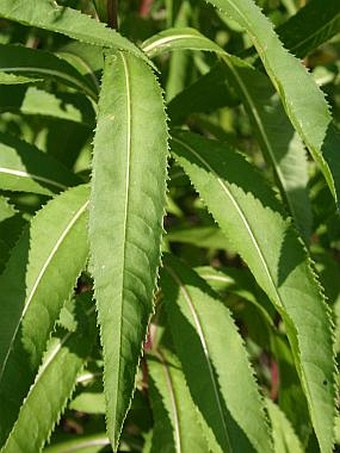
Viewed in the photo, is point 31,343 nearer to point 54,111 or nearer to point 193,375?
point 193,375

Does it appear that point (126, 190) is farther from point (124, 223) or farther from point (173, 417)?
point (173, 417)

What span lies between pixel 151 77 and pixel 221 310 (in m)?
0.43

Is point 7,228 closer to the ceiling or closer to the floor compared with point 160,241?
closer to the ceiling

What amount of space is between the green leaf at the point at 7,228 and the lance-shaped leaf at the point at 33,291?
130 mm

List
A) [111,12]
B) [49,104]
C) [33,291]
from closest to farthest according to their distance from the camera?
[33,291] < [111,12] < [49,104]

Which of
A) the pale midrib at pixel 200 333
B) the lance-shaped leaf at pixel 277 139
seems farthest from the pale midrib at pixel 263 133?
the pale midrib at pixel 200 333

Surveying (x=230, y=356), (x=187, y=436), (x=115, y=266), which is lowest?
(x=187, y=436)

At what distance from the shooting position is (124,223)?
3.34ft

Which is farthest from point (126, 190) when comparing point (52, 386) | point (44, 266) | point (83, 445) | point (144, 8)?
point (144, 8)

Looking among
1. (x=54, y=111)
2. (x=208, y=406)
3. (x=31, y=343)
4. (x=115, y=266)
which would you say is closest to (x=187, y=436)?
(x=208, y=406)

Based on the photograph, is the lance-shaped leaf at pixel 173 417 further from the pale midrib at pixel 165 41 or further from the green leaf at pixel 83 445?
the pale midrib at pixel 165 41

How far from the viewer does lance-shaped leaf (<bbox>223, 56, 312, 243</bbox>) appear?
4.55ft

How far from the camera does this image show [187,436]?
140cm

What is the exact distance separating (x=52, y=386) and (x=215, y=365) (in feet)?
0.83
